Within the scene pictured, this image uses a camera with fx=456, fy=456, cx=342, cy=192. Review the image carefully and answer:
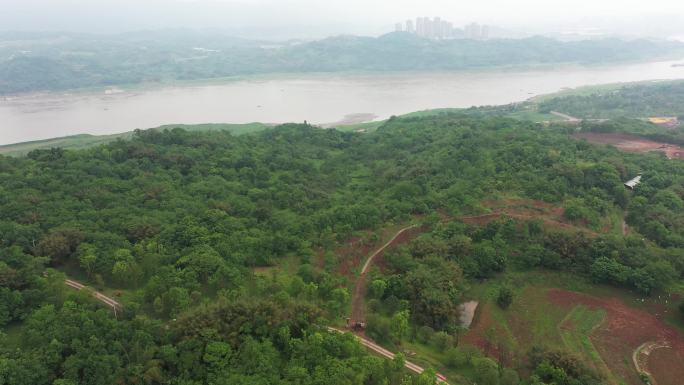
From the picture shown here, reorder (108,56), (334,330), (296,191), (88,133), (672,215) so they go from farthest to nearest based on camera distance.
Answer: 1. (108,56)
2. (88,133)
3. (296,191)
4. (672,215)
5. (334,330)

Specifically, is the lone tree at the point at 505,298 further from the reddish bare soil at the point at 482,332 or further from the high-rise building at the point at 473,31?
the high-rise building at the point at 473,31

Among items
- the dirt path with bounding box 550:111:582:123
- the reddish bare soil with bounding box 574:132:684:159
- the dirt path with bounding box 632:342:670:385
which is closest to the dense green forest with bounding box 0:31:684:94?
the dirt path with bounding box 550:111:582:123

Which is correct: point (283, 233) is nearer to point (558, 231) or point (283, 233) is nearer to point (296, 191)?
point (296, 191)

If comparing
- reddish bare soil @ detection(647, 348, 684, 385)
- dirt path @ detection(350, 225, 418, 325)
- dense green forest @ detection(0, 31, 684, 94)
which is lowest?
reddish bare soil @ detection(647, 348, 684, 385)

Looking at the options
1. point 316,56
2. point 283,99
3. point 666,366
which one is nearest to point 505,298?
point 666,366

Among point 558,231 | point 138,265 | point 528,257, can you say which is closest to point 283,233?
point 138,265

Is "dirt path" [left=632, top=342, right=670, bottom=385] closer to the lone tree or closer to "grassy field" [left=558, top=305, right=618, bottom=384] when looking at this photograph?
"grassy field" [left=558, top=305, right=618, bottom=384]
